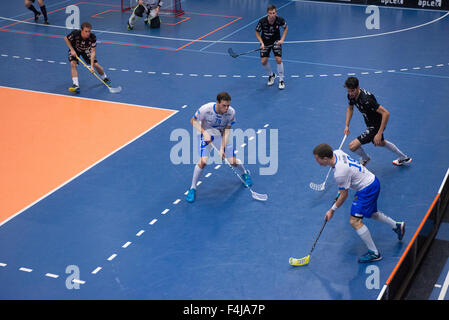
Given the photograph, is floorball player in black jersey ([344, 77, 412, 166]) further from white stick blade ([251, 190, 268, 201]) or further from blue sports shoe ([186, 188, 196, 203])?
blue sports shoe ([186, 188, 196, 203])

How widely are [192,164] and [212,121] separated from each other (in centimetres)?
165

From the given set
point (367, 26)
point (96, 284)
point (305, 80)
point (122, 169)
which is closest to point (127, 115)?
point (122, 169)

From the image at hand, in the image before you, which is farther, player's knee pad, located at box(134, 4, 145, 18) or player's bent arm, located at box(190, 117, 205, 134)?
player's knee pad, located at box(134, 4, 145, 18)

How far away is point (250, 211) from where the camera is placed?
33.8ft

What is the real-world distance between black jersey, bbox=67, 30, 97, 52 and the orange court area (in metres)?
1.39

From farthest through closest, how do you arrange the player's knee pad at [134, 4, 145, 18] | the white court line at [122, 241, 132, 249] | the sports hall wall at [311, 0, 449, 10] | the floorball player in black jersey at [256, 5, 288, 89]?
the sports hall wall at [311, 0, 449, 10] < the player's knee pad at [134, 4, 145, 18] < the floorball player in black jersey at [256, 5, 288, 89] < the white court line at [122, 241, 132, 249]

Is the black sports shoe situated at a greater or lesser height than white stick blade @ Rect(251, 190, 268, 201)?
greater

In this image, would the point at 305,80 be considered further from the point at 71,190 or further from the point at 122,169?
the point at 71,190

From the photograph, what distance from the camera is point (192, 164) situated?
11.9 metres

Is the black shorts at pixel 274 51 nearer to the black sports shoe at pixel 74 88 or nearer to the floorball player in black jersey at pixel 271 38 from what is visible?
the floorball player in black jersey at pixel 271 38

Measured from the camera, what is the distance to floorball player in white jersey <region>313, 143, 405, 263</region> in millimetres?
8391

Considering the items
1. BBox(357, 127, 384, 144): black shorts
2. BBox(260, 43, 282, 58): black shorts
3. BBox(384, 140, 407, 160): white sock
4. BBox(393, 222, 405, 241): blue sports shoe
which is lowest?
BBox(393, 222, 405, 241): blue sports shoe

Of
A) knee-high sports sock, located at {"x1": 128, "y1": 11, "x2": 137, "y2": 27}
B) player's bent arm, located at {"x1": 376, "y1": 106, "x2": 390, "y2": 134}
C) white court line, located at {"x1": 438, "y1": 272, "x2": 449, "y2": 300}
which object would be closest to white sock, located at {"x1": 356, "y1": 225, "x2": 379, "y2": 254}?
white court line, located at {"x1": 438, "y1": 272, "x2": 449, "y2": 300}
